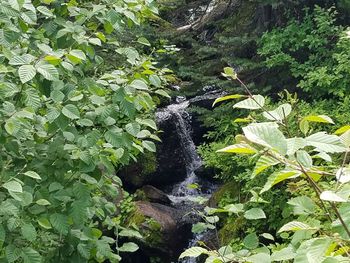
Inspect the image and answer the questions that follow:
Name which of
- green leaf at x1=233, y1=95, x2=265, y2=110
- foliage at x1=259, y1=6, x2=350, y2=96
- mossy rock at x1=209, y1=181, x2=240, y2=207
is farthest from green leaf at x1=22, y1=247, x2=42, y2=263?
foliage at x1=259, y1=6, x2=350, y2=96

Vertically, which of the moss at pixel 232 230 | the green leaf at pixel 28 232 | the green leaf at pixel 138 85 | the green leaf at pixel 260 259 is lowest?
the moss at pixel 232 230

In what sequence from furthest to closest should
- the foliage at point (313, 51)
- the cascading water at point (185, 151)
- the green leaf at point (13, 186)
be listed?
the cascading water at point (185, 151), the foliage at point (313, 51), the green leaf at point (13, 186)

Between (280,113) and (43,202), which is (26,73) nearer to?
(43,202)

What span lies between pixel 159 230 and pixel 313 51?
12.1 feet

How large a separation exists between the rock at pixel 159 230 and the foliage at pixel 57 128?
3778 mm

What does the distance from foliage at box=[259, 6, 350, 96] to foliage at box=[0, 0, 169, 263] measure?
3978 mm

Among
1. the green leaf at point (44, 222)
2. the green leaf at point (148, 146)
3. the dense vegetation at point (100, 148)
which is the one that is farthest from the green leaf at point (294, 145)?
the green leaf at point (148, 146)

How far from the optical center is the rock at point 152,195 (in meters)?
7.70

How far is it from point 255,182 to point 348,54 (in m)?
2.21

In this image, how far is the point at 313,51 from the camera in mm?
6793

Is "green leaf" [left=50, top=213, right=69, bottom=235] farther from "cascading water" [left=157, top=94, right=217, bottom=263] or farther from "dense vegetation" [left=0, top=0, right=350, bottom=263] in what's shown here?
"cascading water" [left=157, top=94, right=217, bottom=263]

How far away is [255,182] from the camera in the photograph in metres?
5.24

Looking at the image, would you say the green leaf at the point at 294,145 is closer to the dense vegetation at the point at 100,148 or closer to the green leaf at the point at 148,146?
the dense vegetation at the point at 100,148

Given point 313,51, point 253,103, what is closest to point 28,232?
point 253,103
